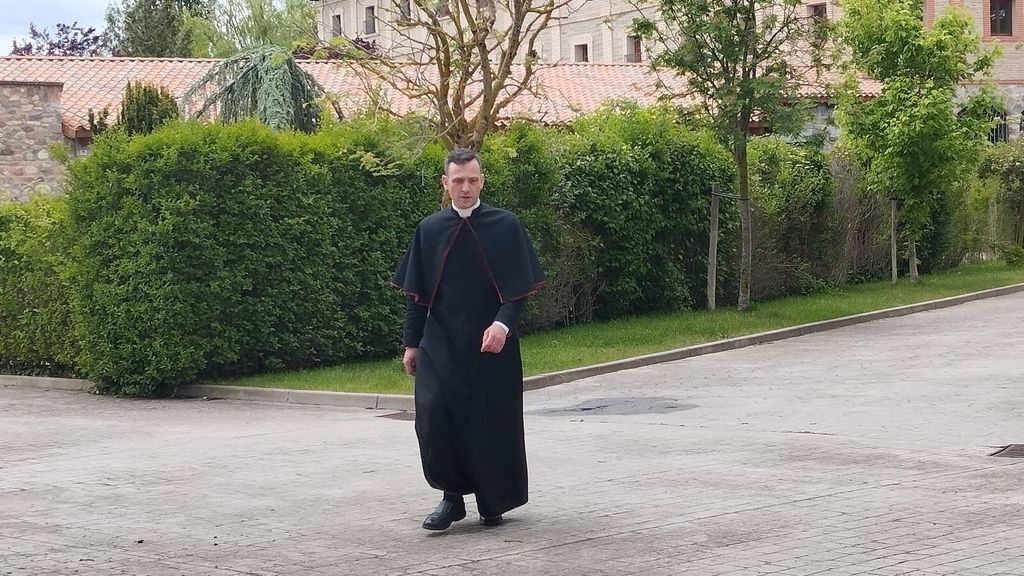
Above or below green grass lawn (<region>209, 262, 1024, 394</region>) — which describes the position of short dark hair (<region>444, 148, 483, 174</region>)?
above

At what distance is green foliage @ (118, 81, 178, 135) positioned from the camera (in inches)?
1101

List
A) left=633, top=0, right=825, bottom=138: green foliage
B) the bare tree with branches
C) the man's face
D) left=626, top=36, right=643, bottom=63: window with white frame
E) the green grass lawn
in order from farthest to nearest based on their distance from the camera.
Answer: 1. left=626, top=36, right=643, bottom=63: window with white frame
2. left=633, top=0, right=825, bottom=138: green foliage
3. the bare tree with branches
4. the green grass lawn
5. the man's face

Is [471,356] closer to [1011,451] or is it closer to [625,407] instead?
[1011,451]

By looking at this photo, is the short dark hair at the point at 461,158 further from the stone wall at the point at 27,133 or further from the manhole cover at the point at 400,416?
the stone wall at the point at 27,133

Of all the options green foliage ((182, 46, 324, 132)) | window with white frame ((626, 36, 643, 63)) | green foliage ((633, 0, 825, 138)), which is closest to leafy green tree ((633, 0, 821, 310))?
green foliage ((633, 0, 825, 138))

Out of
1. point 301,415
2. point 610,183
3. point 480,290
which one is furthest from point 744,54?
point 480,290

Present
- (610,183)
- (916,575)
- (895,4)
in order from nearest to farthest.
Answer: (916,575)
(610,183)
(895,4)

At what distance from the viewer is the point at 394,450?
37.4 ft

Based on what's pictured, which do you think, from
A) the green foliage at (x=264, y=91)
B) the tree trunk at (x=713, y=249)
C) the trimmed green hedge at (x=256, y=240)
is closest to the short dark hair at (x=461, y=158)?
the trimmed green hedge at (x=256, y=240)

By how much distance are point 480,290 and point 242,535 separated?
5.82ft

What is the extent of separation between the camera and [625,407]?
1426 cm

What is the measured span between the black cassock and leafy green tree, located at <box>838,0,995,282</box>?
737 inches

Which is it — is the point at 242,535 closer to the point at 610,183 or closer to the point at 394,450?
the point at 394,450

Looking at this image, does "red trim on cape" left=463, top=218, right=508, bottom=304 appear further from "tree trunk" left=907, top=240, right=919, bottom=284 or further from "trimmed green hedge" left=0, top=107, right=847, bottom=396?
"tree trunk" left=907, top=240, right=919, bottom=284
